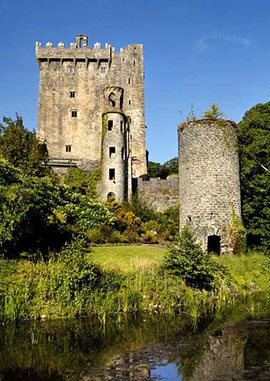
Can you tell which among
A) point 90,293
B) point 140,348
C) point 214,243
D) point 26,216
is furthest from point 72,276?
point 214,243

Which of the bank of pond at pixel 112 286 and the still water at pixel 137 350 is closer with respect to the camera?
the still water at pixel 137 350

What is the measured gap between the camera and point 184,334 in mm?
9992

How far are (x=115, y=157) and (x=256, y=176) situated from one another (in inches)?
610

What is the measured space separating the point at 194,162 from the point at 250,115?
7.95m

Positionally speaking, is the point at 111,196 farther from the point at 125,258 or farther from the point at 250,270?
the point at 250,270

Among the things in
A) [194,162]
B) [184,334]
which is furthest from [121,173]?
[184,334]

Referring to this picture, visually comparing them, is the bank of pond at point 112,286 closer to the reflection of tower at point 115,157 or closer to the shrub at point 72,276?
the shrub at point 72,276

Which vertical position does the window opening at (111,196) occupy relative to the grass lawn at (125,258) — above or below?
above

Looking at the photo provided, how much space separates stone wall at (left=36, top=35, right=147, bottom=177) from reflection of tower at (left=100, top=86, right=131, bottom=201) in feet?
20.1

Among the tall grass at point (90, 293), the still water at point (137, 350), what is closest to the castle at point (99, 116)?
the tall grass at point (90, 293)

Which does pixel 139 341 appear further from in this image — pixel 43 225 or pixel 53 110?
pixel 53 110

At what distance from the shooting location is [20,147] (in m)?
26.4

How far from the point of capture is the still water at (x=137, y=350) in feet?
23.9

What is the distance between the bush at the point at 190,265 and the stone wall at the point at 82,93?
27.2 m
